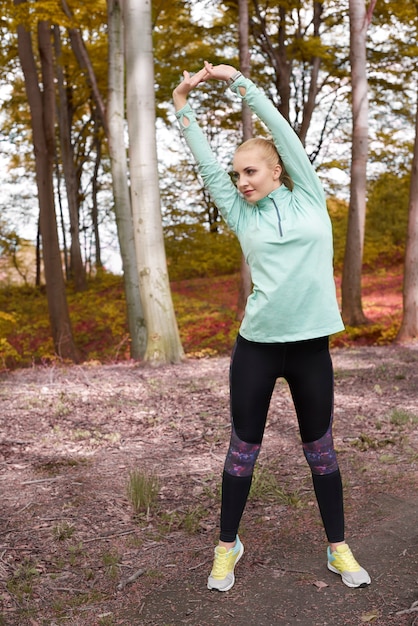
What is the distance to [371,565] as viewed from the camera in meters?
3.17

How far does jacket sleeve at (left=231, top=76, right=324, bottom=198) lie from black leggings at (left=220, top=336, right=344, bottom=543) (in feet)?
2.31

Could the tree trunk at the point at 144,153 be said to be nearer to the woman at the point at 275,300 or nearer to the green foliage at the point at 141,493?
the green foliage at the point at 141,493

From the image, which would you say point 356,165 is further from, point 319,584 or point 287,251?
point 319,584

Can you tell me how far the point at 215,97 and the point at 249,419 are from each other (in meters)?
21.5

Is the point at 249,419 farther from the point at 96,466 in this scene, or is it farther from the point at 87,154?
the point at 87,154

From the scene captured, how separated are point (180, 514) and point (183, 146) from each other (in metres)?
23.0

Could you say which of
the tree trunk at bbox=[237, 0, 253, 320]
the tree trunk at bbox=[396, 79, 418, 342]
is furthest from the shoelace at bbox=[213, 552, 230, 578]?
the tree trunk at bbox=[237, 0, 253, 320]

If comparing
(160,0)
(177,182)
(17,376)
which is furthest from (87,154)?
(17,376)

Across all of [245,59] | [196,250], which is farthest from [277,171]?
[196,250]

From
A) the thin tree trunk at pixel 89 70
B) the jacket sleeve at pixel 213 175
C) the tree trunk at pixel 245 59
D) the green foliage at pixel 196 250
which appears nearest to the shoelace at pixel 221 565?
the jacket sleeve at pixel 213 175

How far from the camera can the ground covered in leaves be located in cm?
288

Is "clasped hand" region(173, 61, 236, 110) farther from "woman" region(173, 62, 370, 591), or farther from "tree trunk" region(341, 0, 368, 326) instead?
"tree trunk" region(341, 0, 368, 326)

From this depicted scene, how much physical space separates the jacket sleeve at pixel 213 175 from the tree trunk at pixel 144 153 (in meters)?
5.66

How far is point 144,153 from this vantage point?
8.56 metres
